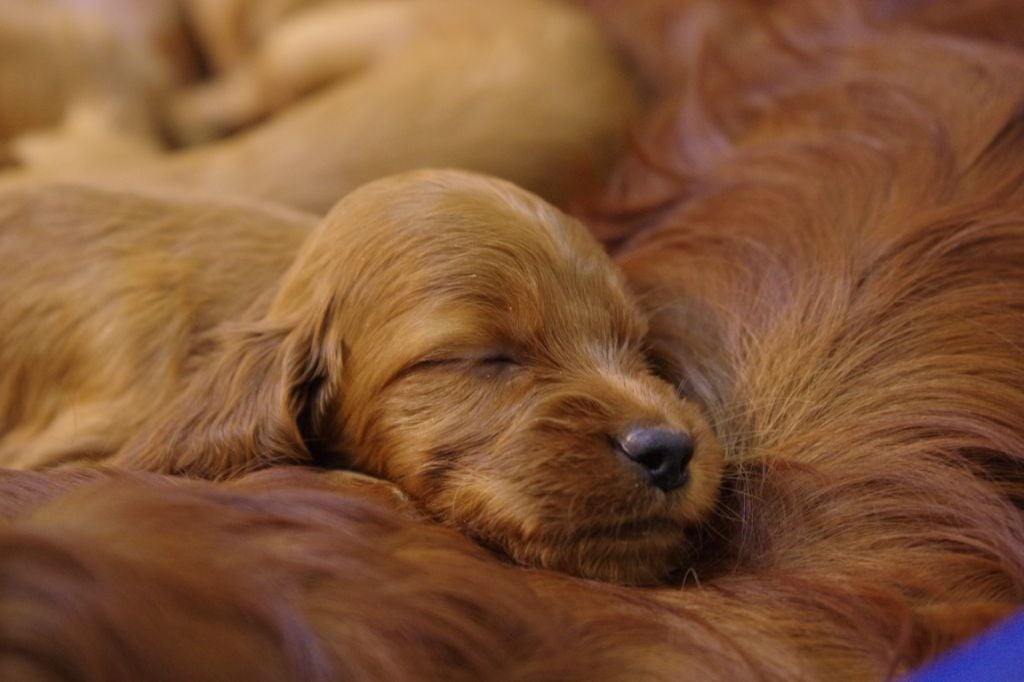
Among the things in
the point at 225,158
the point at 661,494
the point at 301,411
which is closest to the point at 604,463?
the point at 661,494

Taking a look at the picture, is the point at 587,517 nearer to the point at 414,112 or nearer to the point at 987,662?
the point at 987,662

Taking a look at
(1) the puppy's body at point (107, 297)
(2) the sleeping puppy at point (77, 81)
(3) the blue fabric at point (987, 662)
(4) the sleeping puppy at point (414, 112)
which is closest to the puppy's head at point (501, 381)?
(1) the puppy's body at point (107, 297)

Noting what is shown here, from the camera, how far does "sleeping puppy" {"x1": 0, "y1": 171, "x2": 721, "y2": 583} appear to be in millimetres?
1039

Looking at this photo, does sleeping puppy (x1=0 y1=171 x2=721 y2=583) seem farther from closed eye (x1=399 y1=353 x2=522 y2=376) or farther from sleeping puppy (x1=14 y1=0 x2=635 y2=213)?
sleeping puppy (x1=14 y1=0 x2=635 y2=213)

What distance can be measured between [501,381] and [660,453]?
0.55 ft

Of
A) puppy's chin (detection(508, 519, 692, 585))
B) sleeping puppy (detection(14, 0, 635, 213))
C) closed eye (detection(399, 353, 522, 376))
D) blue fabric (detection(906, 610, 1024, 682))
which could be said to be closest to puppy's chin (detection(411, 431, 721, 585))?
puppy's chin (detection(508, 519, 692, 585))

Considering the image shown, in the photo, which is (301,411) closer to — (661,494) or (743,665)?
(661,494)

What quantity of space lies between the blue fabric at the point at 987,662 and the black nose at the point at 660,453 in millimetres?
262

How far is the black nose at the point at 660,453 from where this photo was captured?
103 cm

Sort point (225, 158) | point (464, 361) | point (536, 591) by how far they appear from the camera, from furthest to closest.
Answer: point (225, 158), point (464, 361), point (536, 591)

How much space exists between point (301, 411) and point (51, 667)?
0.51m

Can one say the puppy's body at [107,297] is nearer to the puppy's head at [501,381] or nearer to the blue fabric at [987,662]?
the puppy's head at [501,381]

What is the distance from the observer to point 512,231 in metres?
1.19

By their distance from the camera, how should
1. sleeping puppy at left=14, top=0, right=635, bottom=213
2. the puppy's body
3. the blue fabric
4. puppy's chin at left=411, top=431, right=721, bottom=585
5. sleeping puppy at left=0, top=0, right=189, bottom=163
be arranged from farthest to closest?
sleeping puppy at left=0, top=0, right=189, bottom=163 < sleeping puppy at left=14, top=0, right=635, bottom=213 < the puppy's body < puppy's chin at left=411, top=431, right=721, bottom=585 < the blue fabric
